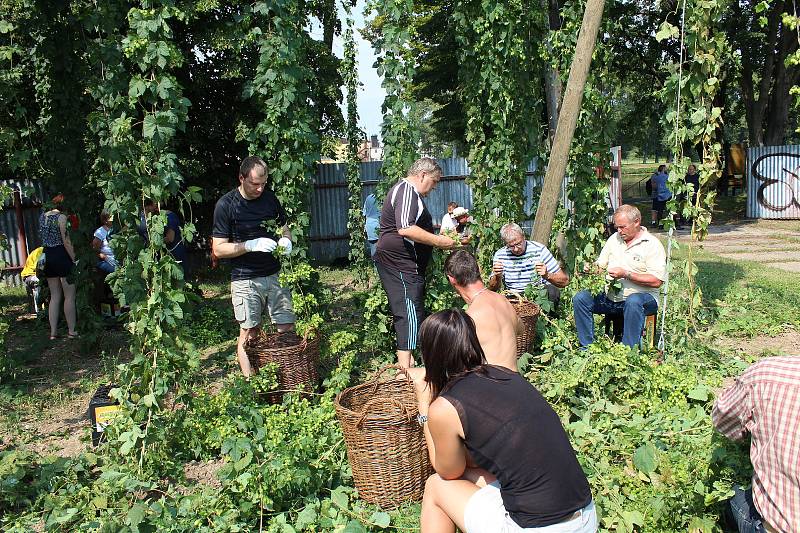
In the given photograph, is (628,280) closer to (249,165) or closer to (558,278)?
(558,278)

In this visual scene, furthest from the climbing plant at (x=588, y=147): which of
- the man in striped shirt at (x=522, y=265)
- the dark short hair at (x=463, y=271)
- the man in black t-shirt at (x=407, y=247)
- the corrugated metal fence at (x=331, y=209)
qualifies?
the corrugated metal fence at (x=331, y=209)

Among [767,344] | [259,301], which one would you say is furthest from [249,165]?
[767,344]

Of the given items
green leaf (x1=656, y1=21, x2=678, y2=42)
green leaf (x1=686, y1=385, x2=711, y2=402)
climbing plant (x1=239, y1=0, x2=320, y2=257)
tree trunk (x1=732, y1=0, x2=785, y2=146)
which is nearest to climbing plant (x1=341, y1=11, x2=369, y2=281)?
climbing plant (x1=239, y1=0, x2=320, y2=257)

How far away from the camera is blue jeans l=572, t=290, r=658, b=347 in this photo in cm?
509

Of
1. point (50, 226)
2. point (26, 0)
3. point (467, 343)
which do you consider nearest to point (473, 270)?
point (467, 343)

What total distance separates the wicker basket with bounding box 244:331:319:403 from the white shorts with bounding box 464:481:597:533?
2.33 meters

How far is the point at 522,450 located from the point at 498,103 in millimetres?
4725

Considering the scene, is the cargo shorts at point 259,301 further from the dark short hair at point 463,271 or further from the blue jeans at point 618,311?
the blue jeans at point 618,311

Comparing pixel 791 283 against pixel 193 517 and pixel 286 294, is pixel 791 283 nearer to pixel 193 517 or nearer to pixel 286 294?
pixel 286 294

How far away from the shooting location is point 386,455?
345cm

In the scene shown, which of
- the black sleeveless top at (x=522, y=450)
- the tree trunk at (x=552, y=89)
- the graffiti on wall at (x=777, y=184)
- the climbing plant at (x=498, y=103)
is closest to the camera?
the black sleeveless top at (x=522, y=450)

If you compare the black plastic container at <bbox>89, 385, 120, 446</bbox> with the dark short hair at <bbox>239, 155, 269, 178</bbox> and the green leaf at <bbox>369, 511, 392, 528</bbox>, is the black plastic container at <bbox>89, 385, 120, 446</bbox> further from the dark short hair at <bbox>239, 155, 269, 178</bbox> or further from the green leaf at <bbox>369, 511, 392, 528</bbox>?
the green leaf at <bbox>369, 511, 392, 528</bbox>

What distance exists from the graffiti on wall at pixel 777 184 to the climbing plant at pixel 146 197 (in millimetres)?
17524

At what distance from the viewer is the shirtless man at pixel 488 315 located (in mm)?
3396
